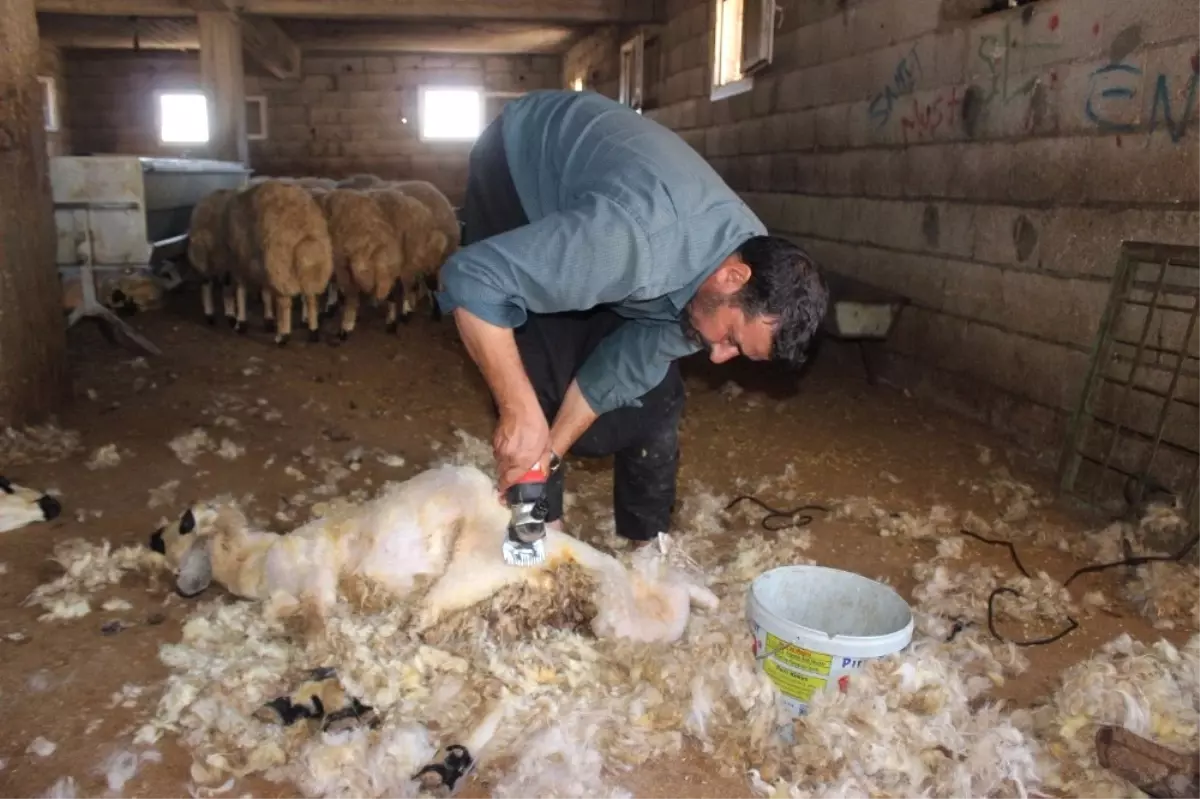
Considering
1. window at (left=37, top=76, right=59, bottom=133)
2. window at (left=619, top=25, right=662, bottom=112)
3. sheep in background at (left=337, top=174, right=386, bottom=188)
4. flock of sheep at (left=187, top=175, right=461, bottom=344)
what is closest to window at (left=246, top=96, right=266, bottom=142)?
window at (left=37, top=76, right=59, bottom=133)

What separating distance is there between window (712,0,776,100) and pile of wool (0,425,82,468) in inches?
187

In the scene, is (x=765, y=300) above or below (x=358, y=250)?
above

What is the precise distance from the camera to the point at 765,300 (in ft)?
5.87

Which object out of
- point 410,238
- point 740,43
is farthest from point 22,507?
point 740,43

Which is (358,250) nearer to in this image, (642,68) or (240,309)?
(240,309)

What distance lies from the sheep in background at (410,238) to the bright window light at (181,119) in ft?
32.5

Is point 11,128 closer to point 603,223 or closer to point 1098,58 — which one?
point 603,223

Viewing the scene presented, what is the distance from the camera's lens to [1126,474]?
3111mm

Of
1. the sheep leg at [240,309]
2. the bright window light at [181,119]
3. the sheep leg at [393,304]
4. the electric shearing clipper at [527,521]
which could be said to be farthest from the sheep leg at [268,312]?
the bright window light at [181,119]

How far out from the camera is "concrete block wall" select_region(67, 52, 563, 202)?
43.7 feet

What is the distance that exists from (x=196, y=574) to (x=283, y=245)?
3.13 metres

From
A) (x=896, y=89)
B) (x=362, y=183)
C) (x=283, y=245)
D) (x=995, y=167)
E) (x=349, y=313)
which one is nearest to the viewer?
(x=995, y=167)

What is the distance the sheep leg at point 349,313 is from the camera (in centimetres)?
544

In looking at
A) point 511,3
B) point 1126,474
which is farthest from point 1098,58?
point 511,3
